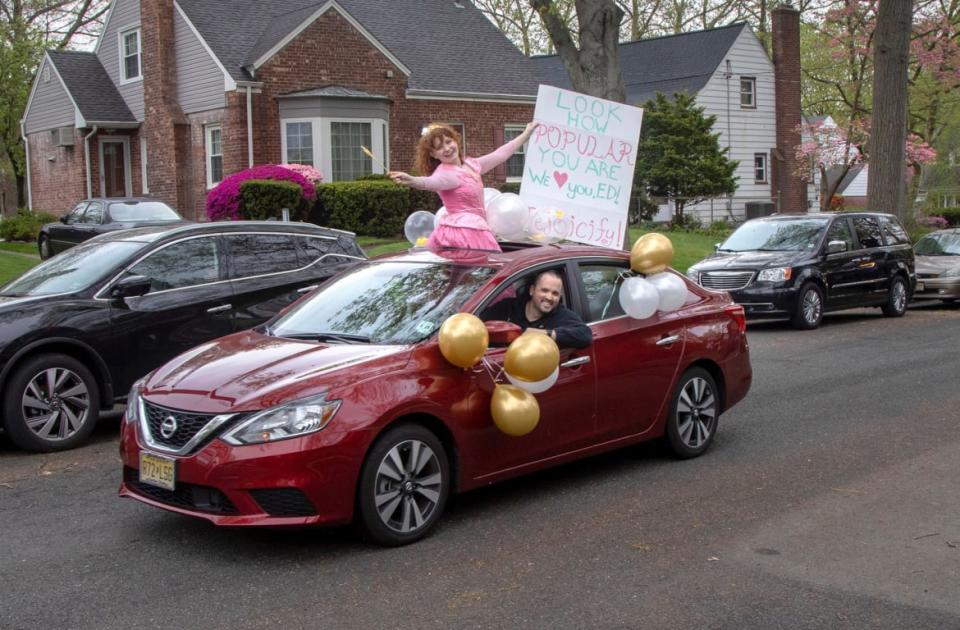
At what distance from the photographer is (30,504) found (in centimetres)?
650

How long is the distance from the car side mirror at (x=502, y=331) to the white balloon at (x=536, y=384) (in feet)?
0.62

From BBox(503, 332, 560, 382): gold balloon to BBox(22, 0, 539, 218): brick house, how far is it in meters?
22.1

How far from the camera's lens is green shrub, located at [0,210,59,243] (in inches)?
1145

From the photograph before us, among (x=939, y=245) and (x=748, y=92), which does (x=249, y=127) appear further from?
(x=748, y=92)

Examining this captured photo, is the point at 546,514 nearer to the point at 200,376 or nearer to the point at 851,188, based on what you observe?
the point at 200,376

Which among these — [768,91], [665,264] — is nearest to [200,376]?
[665,264]

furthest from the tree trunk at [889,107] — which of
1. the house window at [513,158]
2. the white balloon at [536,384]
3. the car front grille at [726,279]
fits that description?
the white balloon at [536,384]

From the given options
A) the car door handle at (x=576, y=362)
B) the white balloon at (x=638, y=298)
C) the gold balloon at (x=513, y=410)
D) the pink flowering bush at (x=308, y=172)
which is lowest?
the gold balloon at (x=513, y=410)

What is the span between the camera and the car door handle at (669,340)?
23.5ft

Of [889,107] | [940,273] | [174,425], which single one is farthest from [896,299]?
[174,425]

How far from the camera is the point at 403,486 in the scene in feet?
18.2

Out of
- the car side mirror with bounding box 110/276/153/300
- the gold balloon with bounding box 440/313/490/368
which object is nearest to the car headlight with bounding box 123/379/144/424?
the gold balloon with bounding box 440/313/490/368

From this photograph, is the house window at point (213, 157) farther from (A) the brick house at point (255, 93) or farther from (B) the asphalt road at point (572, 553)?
(B) the asphalt road at point (572, 553)

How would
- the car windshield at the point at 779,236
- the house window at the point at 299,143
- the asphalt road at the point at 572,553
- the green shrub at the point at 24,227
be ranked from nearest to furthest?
1. the asphalt road at the point at 572,553
2. the car windshield at the point at 779,236
3. the house window at the point at 299,143
4. the green shrub at the point at 24,227
